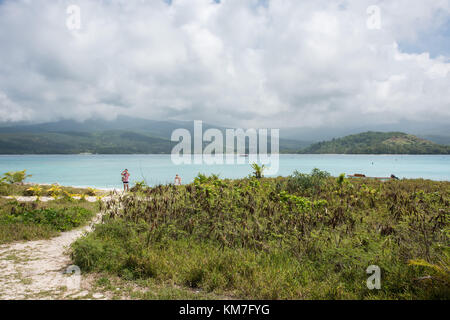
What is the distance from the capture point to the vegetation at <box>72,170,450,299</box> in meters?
4.75

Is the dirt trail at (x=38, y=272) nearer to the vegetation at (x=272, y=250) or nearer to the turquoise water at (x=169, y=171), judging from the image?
the vegetation at (x=272, y=250)

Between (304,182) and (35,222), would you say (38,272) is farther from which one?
(304,182)

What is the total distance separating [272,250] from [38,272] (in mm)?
5162

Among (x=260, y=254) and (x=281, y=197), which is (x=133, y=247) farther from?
(x=281, y=197)

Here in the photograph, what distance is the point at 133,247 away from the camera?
6613 mm

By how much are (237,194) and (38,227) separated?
6.96 m

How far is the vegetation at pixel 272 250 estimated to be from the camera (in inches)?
187

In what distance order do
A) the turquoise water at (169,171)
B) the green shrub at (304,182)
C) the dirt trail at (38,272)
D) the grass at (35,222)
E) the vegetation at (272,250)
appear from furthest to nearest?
1. the turquoise water at (169,171)
2. the green shrub at (304,182)
3. the grass at (35,222)
4. the dirt trail at (38,272)
5. the vegetation at (272,250)

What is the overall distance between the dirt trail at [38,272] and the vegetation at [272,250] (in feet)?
1.63

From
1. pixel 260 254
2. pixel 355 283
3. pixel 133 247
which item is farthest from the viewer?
pixel 133 247

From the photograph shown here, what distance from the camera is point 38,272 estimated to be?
19.3 ft

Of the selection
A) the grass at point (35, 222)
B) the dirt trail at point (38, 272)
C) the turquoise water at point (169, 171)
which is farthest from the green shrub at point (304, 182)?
the dirt trail at point (38, 272)

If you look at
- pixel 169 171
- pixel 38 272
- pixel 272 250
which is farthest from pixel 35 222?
pixel 169 171
